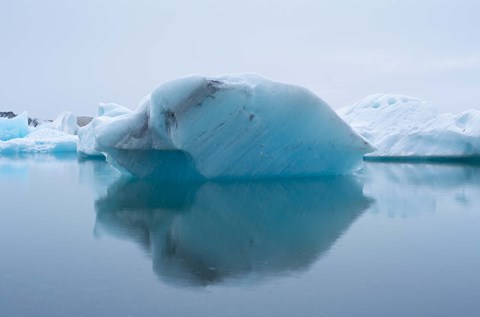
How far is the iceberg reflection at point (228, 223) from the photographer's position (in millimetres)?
3385

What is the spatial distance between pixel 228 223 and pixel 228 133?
3278 millimetres

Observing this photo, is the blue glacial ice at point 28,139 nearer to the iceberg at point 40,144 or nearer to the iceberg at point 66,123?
the iceberg at point 40,144

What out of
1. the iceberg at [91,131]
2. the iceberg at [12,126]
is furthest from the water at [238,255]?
the iceberg at [12,126]

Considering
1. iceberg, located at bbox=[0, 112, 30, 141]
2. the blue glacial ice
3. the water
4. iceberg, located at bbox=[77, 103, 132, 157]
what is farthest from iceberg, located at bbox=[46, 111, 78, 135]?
the water

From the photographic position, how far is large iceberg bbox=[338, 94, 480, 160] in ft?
52.1

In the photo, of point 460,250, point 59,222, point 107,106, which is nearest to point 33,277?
point 59,222

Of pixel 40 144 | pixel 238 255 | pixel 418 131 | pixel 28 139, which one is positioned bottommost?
pixel 40 144

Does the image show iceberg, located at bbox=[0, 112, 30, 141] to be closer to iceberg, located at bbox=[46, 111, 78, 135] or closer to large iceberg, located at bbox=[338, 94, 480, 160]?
iceberg, located at bbox=[46, 111, 78, 135]

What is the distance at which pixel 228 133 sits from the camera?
8.12 m

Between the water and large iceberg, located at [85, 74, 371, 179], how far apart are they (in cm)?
132

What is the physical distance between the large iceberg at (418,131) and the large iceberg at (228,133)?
7384mm

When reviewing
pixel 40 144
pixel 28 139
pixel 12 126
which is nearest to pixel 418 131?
pixel 40 144

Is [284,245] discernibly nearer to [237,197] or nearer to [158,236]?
[158,236]

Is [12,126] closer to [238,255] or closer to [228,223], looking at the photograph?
[228,223]
